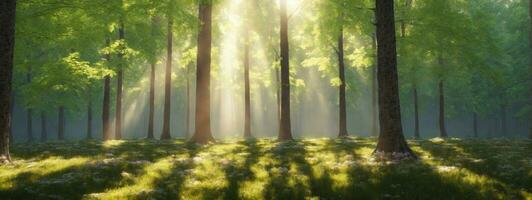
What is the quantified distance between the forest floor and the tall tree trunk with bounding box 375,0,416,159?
962 millimetres

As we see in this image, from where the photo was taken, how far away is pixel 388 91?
16.1 m

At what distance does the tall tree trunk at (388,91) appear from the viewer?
52.9ft

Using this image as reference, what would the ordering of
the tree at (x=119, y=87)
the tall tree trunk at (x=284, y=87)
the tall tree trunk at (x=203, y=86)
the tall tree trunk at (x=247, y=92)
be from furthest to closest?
A: the tall tree trunk at (x=247, y=92), the tree at (x=119, y=87), the tall tree trunk at (x=284, y=87), the tall tree trunk at (x=203, y=86)

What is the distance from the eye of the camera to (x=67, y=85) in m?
27.5

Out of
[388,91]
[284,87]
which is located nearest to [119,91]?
[284,87]

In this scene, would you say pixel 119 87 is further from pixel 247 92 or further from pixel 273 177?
pixel 273 177

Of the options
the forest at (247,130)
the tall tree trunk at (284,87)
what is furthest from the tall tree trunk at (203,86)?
the tall tree trunk at (284,87)

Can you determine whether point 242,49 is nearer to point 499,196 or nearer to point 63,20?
point 63,20

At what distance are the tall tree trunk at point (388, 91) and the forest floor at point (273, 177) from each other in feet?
3.16

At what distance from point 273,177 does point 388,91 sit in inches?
219

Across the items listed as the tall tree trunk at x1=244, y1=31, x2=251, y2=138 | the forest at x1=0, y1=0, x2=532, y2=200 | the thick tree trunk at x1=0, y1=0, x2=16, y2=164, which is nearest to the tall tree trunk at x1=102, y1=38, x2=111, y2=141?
the forest at x1=0, y1=0, x2=532, y2=200

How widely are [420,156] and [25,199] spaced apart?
1243 centimetres

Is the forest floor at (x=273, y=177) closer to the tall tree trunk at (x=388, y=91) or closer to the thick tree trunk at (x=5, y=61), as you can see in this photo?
the tall tree trunk at (x=388, y=91)

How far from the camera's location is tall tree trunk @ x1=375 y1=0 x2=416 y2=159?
16.1m
